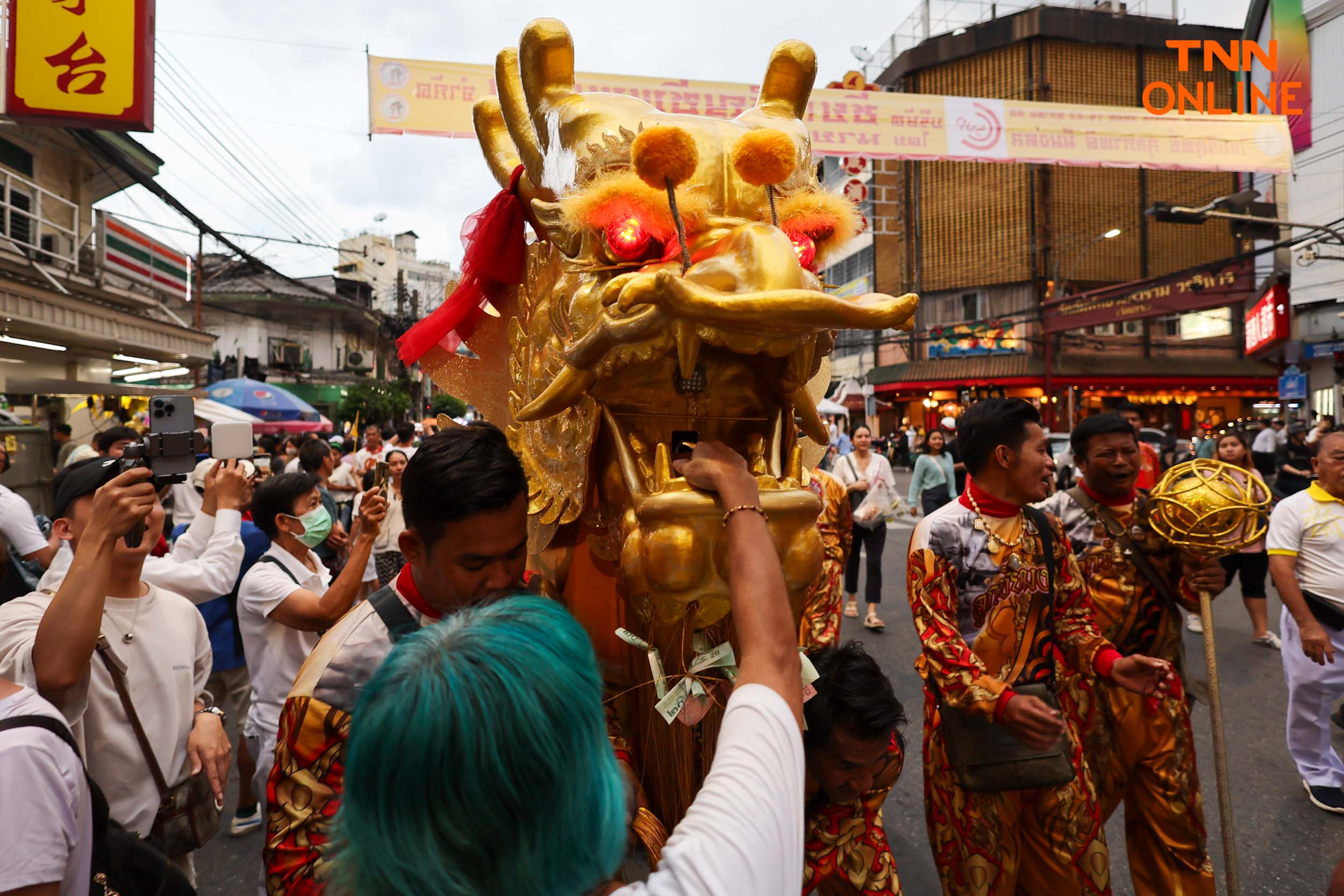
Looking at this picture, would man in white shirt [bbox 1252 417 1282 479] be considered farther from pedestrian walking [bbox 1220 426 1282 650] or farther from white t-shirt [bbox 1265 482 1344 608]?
white t-shirt [bbox 1265 482 1344 608]

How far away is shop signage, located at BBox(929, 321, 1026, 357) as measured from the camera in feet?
70.1

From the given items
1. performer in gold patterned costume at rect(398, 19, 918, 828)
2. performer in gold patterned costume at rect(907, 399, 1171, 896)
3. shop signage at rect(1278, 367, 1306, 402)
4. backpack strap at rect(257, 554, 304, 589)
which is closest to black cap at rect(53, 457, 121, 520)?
backpack strap at rect(257, 554, 304, 589)

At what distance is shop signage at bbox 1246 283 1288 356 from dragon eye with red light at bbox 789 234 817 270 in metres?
18.0

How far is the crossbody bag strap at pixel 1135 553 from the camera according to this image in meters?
2.67

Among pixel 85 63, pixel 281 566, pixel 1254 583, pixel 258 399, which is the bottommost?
pixel 1254 583

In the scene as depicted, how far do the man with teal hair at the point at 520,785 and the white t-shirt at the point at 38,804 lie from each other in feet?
2.39

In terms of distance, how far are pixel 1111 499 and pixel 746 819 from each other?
247 centimetres

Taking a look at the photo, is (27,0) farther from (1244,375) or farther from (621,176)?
(1244,375)

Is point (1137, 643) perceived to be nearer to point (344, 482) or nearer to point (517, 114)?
point (517, 114)

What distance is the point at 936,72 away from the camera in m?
23.4

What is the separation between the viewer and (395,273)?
4662 cm

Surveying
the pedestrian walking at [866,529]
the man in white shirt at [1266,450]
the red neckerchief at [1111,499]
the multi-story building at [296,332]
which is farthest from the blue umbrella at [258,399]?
the man in white shirt at [1266,450]

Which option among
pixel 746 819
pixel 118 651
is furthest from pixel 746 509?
pixel 118 651

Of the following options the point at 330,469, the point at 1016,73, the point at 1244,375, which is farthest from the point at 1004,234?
the point at 330,469
